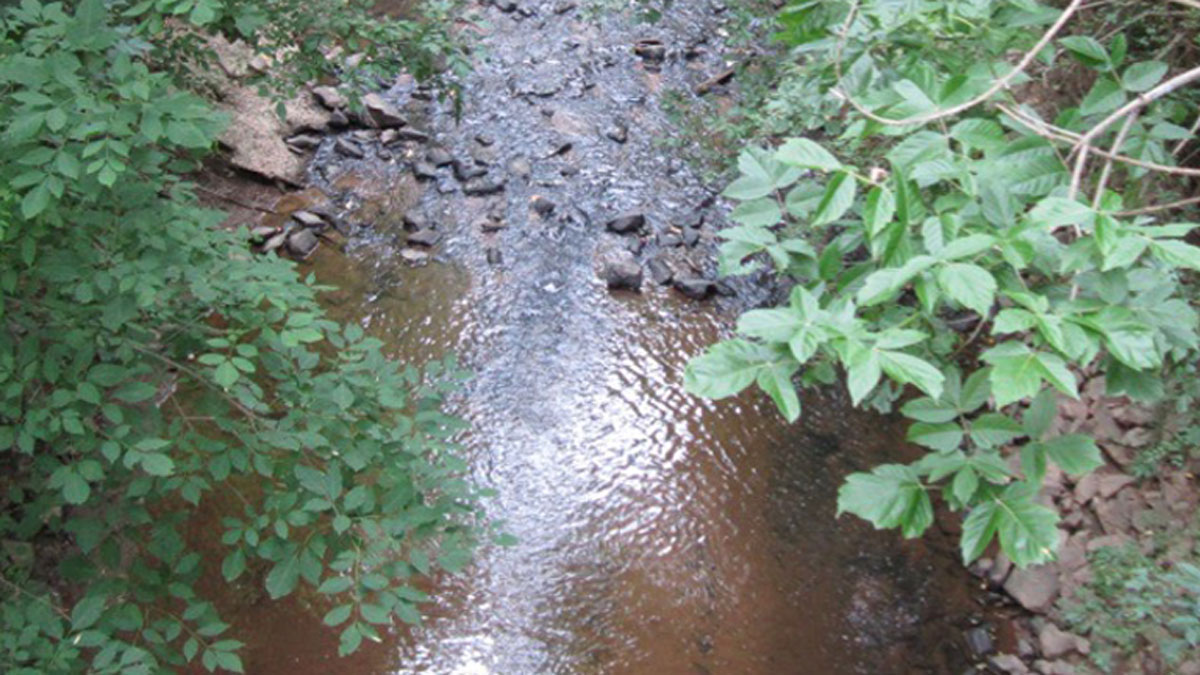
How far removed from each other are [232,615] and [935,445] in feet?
10.9

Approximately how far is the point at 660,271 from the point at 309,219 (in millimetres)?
2241

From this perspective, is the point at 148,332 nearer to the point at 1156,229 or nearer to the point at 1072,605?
the point at 1156,229

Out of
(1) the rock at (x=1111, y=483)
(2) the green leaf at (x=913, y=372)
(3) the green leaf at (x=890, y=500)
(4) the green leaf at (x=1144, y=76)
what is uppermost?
(4) the green leaf at (x=1144, y=76)

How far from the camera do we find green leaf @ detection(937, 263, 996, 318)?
1556 mm

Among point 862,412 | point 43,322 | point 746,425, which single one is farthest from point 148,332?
point 862,412

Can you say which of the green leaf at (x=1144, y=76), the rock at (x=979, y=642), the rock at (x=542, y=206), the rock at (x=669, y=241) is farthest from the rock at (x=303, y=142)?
the green leaf at (x=1144, y=76)

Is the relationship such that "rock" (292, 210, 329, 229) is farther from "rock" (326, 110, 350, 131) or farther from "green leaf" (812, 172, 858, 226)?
"green leaf" (812, 172, 858, 226)

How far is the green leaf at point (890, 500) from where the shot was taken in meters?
1.72

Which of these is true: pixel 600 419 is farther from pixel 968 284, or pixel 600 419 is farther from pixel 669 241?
pixel 968 284

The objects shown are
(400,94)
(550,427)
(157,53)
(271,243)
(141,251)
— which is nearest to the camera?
(141,251)

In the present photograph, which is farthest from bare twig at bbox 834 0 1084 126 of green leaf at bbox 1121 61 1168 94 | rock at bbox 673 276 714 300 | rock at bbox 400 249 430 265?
rock at bbox 400 249 430 265

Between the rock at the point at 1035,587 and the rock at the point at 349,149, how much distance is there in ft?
→ 16.0

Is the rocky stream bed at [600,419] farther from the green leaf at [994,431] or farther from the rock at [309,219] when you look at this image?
the green leaf at [994,431]

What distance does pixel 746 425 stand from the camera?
16.8 feet
